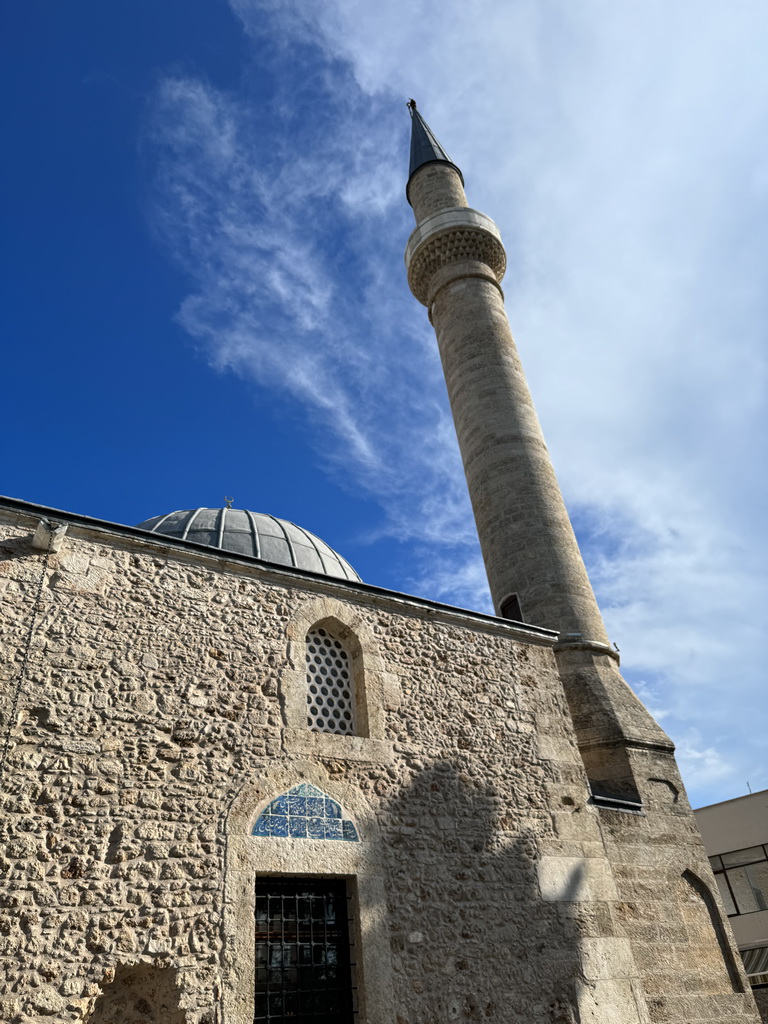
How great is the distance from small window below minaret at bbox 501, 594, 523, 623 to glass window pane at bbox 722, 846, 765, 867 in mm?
9352

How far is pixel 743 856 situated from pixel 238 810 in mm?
13311

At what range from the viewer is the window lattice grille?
5789 mm

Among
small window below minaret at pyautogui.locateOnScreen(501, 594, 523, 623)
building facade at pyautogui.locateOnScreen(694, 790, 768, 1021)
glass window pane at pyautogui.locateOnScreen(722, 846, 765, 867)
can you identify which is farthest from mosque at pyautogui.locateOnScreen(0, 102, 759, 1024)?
glass window pane at pyautogui.locateOnScreen(722, 846, 765, 867)

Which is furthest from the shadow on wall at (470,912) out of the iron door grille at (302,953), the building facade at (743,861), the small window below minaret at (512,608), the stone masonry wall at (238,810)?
the building facade at (743,861)

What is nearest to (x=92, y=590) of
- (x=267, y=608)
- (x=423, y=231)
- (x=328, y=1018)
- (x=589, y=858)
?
(x=267, y=608)

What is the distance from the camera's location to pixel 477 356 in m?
10.7

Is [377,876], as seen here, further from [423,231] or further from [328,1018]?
[423,231]

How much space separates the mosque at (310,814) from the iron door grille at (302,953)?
15mm

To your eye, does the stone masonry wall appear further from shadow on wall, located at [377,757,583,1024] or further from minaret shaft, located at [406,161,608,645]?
minaret shaft, located at [406,161,608,645]

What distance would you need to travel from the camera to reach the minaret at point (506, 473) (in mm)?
7723

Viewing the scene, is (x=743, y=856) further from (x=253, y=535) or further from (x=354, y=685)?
(x=253, y=535)

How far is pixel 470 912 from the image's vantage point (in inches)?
211

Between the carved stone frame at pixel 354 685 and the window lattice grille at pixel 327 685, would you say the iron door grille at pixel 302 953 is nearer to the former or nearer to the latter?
the carved stone frame at pixel 354 685

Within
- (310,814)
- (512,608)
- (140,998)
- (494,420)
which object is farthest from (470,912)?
(494,420)
